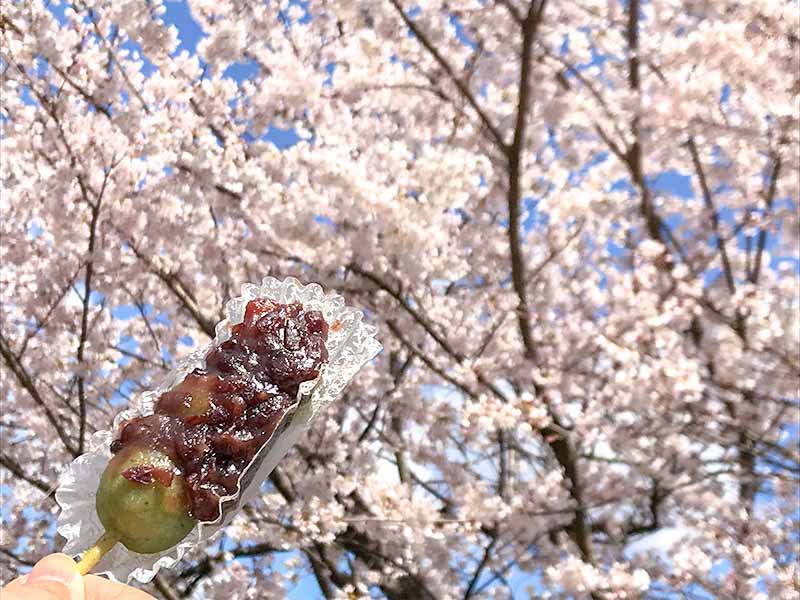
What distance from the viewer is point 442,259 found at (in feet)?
19.0

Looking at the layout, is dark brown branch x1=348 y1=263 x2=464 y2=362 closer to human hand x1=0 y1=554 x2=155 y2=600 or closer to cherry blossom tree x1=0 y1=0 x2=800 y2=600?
cherry blossom tree x1=0 y1=0 x2=800 y2=600

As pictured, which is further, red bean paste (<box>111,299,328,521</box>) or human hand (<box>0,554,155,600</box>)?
red bean paste (<box>111,299,328,521</box>)

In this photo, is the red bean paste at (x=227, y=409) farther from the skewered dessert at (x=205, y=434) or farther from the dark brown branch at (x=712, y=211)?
the dark brown branch at (x=712, y=211)

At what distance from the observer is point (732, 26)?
5203 millimetres

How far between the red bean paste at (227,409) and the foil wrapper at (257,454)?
1.1 inches

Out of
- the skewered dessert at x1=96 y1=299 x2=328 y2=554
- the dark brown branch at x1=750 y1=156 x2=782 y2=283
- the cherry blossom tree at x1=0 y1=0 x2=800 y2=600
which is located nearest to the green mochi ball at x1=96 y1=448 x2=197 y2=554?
the skewered dessert at x1=96 y1=299 x2=328 y2=554

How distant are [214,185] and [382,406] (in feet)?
8.28

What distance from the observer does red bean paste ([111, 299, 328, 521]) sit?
1298mm

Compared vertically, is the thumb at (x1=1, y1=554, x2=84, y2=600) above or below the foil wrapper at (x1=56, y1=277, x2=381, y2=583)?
below

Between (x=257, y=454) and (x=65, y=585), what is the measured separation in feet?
1.22

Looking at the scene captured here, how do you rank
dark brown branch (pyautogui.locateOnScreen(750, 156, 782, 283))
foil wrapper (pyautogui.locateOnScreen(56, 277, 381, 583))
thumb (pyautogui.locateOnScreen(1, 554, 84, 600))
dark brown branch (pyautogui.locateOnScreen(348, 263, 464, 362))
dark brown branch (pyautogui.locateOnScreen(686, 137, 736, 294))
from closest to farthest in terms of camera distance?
1. thumb (pyautogui.locateOnScreen(1, 554, 84, 600))
2. foil wrapper (pyautogui.locateOnScreen(56, 277, 381, 583))
3. dark brown branch (pyautogui.locateOnScreen(348, 263, 464, 362))
4. dark brown branch (pyautogui.locateOnScreen(686, 137, 736, 294))
5. dark brown branch (pyautogui.locateOnScreen(750, 156, 782, 283))

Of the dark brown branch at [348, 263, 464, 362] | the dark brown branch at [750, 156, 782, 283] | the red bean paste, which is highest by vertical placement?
the dark brown branch at [750, 156, 782, 283]

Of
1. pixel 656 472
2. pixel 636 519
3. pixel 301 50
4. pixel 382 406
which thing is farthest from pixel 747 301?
pixel 301 50

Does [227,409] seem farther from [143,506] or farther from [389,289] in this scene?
[389,289]
